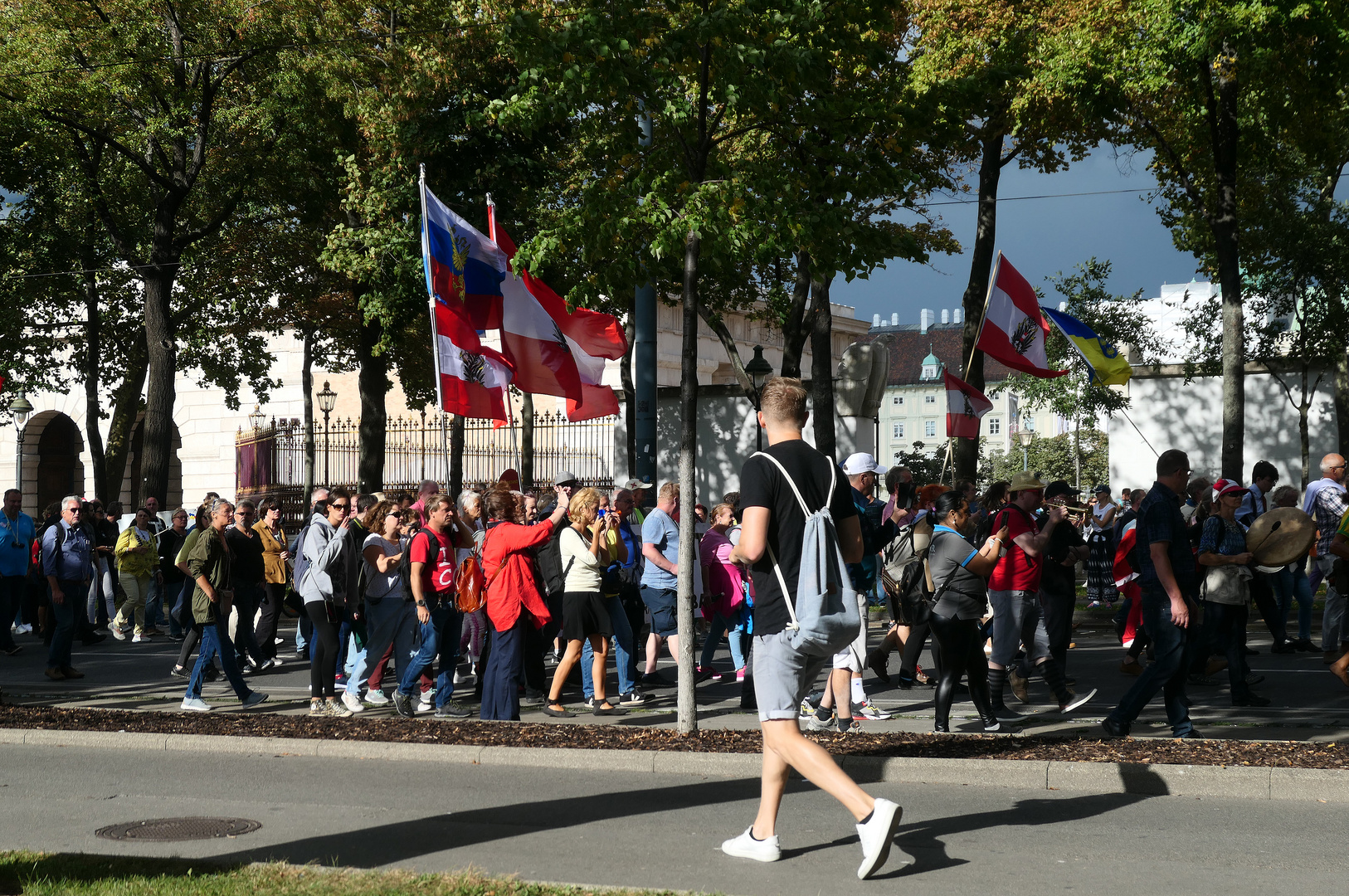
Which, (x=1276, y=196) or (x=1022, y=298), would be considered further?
(x=1276, y=196)

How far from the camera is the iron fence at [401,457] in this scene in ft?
105

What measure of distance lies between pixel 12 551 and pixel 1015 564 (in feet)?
35.9

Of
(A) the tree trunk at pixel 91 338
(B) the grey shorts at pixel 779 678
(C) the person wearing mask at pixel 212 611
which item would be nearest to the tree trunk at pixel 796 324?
(C) the person wearing mask at pixel 212 611

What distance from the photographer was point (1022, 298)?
60.7 feet

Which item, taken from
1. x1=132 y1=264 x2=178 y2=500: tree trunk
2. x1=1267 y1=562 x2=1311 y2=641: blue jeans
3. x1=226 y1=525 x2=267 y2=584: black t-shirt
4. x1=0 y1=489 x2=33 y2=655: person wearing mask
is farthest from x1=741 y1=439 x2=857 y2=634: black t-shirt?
x1=132 y1=264 x2=178 y2=500: tree trunk

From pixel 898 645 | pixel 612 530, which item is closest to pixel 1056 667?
pixel 898 645

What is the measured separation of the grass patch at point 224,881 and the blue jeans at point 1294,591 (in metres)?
10.4

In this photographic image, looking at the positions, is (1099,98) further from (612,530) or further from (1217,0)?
(612,530)

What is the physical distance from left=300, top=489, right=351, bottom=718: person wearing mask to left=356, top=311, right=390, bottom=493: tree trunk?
15577 mm

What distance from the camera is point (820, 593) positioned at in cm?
536

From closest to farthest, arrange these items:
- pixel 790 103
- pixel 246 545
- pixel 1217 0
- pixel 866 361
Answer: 1. pixel 790 103
2. pixel 246 545
3. pixel 1217 0
4. pixel 866 361

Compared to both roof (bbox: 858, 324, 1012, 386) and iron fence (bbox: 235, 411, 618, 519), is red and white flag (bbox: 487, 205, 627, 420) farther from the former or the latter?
roof (bbox: 858, 324, 1012, 386)

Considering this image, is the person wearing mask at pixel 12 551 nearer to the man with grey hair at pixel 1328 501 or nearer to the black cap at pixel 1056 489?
the black cap at pixel 1056 489

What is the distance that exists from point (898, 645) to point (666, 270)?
395 cm
